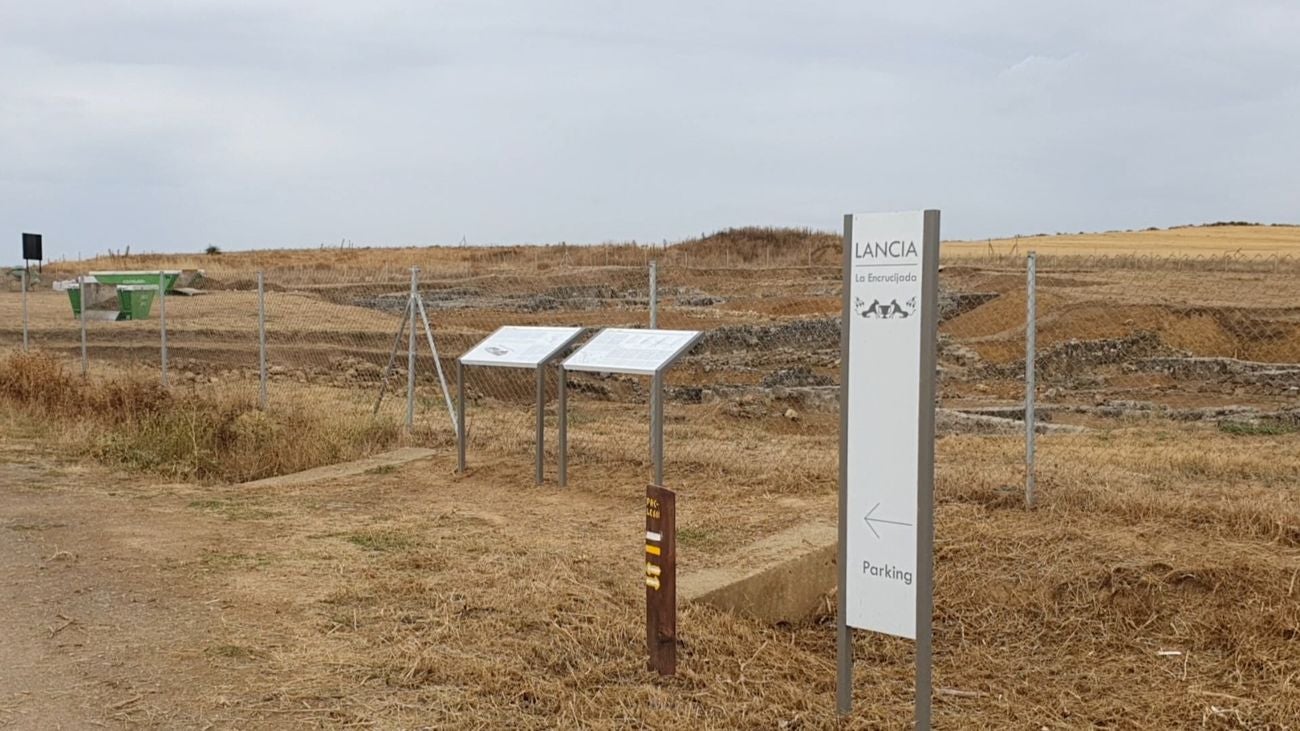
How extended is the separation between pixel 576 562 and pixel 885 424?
9.90 feet

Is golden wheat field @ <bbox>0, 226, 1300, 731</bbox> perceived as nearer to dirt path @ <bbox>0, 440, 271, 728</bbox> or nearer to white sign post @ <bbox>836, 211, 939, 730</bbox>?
dirt path @ <bbox>0, 440, 271, 728</bbox>

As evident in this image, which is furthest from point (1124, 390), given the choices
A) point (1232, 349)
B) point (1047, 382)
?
point (1232, 349)

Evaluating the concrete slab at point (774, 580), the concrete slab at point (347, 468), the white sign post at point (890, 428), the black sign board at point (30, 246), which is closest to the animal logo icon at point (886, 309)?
the white sign post at point (890, 428)

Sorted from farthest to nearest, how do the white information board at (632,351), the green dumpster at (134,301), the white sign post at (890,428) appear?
the green dumpster at (134,301)
the white information board at (632,351)
the white sign post at (890,428)

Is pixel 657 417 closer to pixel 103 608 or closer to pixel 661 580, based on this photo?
pixel 661 580

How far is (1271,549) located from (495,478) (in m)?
5.77

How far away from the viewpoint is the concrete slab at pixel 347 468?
1034 cm

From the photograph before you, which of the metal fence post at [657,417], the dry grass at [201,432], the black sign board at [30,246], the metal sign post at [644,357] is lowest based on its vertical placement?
the dry grass at [201,432]

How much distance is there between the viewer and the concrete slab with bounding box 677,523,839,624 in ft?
21.4

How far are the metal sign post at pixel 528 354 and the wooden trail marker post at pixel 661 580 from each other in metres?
4.58

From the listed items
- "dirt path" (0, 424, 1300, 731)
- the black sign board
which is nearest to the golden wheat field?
"dirt path" (0, 424, 1300, 731)

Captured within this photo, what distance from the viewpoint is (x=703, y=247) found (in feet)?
215

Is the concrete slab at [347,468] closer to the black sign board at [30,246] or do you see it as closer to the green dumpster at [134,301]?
the green dumpster at [134,301]

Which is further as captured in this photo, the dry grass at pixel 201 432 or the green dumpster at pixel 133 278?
the green dumpster at pixel 133 278
